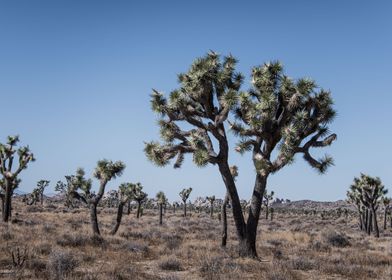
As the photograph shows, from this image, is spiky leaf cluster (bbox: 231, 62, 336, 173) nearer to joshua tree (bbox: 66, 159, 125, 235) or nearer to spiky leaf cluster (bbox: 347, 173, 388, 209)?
joshua tree (bbox: 66, 159, 125, 235)

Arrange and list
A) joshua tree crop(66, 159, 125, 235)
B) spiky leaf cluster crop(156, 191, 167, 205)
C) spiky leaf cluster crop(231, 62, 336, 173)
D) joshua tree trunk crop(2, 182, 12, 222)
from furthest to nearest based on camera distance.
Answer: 1. spiky leaf cluster crop(156, 191, 167, 205)
2. joshua tree trunk crop(2, 182, 12, 222)
3. joshua tree crop(66, 159, 125, 235)
4. spiky leaf cluster crop(231, 62, 336, 173)

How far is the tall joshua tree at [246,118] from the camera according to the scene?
15820mm

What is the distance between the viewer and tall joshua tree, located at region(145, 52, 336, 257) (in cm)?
1582

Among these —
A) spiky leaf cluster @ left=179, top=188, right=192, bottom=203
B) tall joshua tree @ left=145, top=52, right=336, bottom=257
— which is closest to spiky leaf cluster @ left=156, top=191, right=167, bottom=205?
spiky leaf cluster @ left=179, top=188, right=192, bottom=203

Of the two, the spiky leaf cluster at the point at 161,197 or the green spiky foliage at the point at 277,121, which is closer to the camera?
the green spiky foliage at the point at 277,121

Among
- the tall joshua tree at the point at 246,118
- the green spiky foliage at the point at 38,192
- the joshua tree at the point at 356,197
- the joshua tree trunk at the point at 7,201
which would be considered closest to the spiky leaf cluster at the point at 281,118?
the tall joshua tree at the point at 246,118

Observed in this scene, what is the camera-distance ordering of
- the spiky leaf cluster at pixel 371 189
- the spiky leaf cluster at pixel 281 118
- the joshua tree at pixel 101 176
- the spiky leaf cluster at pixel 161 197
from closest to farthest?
1. the spiky leaf cluster at pixel 281 118
2. the joshua tree at pixel 101 176
3. the spiky leaf cluster at pixel 371 189
4. the spiky leaf cluster at pixel 161 197

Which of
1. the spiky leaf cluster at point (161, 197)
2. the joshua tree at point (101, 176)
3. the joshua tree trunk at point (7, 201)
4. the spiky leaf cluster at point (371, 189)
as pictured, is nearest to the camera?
the joshua tree at point (101, 176)

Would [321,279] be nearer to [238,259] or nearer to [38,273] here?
[238,259]

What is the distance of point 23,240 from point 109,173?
755 cm

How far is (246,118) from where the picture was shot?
16203mm

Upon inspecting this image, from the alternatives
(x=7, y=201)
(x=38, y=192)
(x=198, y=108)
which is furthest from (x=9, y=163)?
(x=38, y=192)

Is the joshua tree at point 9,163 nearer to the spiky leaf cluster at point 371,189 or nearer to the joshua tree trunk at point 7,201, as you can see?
the joshua tree trunk at point 7,201

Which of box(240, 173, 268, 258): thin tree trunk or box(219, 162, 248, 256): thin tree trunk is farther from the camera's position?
box(219, 162, 248, 256): thin tree trunk
